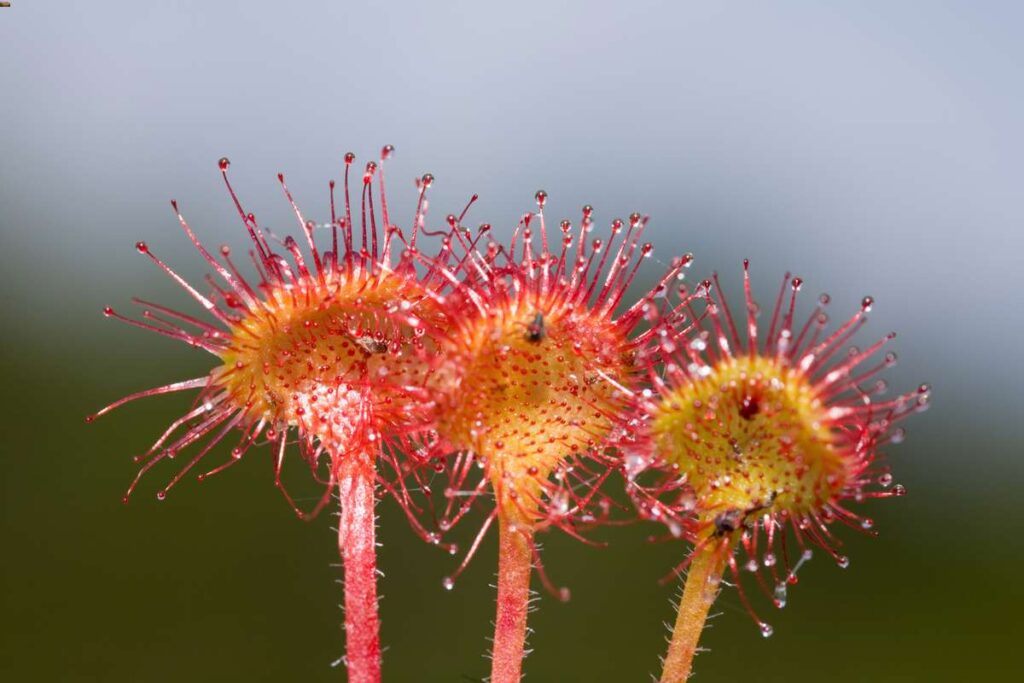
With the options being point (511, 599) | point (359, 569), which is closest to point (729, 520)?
point (511, 599)

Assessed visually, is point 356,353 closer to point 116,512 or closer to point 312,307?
point 312,307

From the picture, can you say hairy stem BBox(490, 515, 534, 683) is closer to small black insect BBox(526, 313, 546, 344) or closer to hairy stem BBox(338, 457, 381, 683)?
hairy stem BBox(338, 457, 381, 683)

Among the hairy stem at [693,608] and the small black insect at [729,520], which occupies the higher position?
the small black insect at [729,520]

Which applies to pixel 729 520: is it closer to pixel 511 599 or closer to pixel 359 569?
pixel 511 599

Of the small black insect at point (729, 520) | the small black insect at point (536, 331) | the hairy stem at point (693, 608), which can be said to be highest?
the small black insect at point (536, 331)

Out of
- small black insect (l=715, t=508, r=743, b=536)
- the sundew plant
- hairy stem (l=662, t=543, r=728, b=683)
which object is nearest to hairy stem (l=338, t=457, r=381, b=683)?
the sundew plant

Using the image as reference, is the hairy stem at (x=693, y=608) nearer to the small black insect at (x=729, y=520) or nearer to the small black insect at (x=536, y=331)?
the small black insect at (x=729, y=520)

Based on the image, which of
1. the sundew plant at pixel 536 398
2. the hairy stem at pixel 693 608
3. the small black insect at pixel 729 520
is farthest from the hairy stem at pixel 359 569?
the small black insect at pixel 729 520

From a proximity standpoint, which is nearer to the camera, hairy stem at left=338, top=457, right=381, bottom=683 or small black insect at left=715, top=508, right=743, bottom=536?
small black insect at left=715, top=508, right=743, bottom=536
